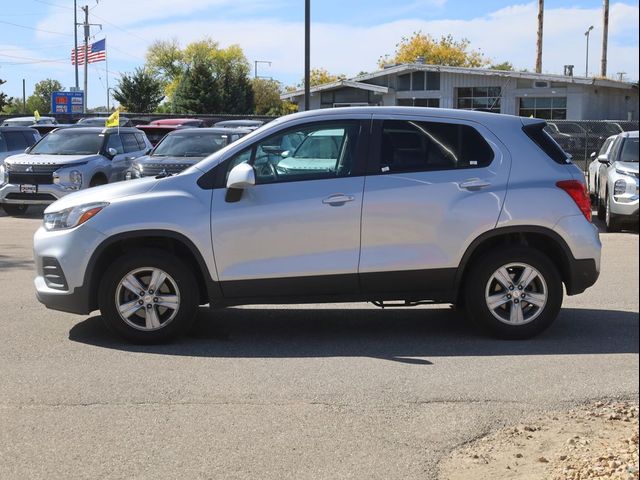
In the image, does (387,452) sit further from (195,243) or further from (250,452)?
(195,243)

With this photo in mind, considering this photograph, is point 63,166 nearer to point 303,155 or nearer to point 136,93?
point 303,155

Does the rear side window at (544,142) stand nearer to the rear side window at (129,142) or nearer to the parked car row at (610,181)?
the parked car row at (610,181)

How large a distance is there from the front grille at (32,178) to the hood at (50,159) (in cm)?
26

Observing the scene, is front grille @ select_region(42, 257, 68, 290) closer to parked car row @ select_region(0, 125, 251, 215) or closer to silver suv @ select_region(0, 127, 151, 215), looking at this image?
parked car row @ select_region(0, 125, 251, 215)

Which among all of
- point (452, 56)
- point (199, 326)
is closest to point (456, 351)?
point (199, 326)

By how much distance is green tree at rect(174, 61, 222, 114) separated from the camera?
63.7 metres

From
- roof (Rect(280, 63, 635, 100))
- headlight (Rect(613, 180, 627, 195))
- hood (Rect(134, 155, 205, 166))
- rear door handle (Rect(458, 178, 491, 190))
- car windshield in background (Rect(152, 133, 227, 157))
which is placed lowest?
headlight (Rect(613, 180, 627, 195))

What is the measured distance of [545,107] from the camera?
3991cm

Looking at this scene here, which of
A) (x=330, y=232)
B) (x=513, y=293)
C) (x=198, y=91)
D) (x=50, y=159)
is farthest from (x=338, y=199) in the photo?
(x=198, y=91)

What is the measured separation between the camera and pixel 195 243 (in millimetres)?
6684

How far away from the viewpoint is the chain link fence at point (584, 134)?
1083 inches

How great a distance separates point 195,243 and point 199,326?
45.4 inches

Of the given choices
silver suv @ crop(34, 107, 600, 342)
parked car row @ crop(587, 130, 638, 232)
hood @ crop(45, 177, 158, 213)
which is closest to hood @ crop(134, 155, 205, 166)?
parked car row @ crop(587, 130, 638, 232)

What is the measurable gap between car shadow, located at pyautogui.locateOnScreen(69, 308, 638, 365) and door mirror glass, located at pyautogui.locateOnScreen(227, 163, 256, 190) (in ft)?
4.40
